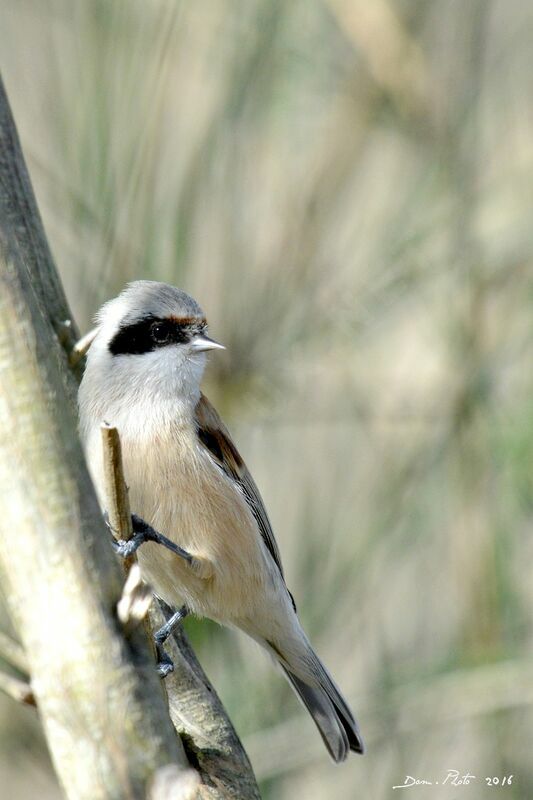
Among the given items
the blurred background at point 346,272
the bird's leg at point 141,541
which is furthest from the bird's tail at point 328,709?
the bird's leg at point 141,541

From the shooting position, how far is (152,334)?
2840mm

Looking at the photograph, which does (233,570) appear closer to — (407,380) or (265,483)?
(265,483)

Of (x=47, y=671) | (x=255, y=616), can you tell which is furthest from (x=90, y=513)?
(x=255, y=616)

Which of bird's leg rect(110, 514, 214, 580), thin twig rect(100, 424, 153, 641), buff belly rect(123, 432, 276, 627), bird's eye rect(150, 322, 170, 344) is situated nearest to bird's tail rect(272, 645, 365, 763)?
buff belly rect(123, 432, 276, 627)

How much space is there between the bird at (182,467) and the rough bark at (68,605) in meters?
1.25

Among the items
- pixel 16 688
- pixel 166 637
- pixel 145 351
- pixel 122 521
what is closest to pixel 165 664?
pixel 166 637

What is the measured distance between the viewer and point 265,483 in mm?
4043

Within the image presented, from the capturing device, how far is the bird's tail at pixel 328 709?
2881 mm

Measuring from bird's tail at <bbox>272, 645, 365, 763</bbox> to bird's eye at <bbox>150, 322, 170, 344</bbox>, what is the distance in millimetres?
1056

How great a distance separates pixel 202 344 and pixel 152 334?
18 cm

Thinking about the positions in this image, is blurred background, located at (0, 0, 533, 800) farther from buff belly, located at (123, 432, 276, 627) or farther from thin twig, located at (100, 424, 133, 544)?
thin twig, located at (100, 424, 133, 544)

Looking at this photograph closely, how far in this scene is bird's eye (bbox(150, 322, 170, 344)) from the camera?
9.18 feet

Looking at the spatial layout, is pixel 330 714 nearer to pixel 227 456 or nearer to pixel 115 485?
pixel 227 456

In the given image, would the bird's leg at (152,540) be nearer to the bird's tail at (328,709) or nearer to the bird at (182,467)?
the bird at (182,467)
